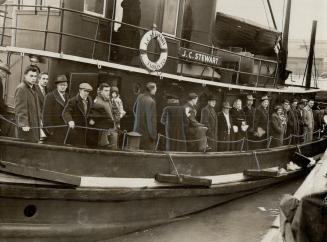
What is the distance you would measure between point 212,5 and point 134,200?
16.0ft

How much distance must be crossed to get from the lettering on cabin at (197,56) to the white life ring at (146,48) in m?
0.79

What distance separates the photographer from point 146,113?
6836 millimetres

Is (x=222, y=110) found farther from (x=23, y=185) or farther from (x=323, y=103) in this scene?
(x=323, y=103)

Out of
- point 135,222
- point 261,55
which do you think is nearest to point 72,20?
point 135,222

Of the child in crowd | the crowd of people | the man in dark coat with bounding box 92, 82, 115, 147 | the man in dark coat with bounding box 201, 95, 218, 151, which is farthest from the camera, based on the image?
the man in dark coat with bounding box 201, 95, 218, 151

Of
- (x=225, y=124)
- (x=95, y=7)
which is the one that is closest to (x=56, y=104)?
(x=95, y=7)

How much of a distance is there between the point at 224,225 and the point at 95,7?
4509 millimetres

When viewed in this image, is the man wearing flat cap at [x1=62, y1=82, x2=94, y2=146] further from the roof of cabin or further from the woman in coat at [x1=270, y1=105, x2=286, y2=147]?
the roof of cabin

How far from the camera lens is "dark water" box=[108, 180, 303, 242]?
701cm

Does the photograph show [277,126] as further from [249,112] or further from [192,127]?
[192,127]

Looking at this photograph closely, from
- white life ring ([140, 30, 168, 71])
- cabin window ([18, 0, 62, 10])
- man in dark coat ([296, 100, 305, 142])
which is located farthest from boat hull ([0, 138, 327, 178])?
man in dark coat ([296, 100, 305, 142])

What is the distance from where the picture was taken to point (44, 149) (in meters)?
5.64

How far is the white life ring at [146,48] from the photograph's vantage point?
671 cm

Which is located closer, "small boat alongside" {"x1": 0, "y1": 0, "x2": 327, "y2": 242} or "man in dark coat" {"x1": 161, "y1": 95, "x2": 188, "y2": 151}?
"small boat alongside" {"x1": 0, "y1": 0, "x2": 327, "y2": 242}
